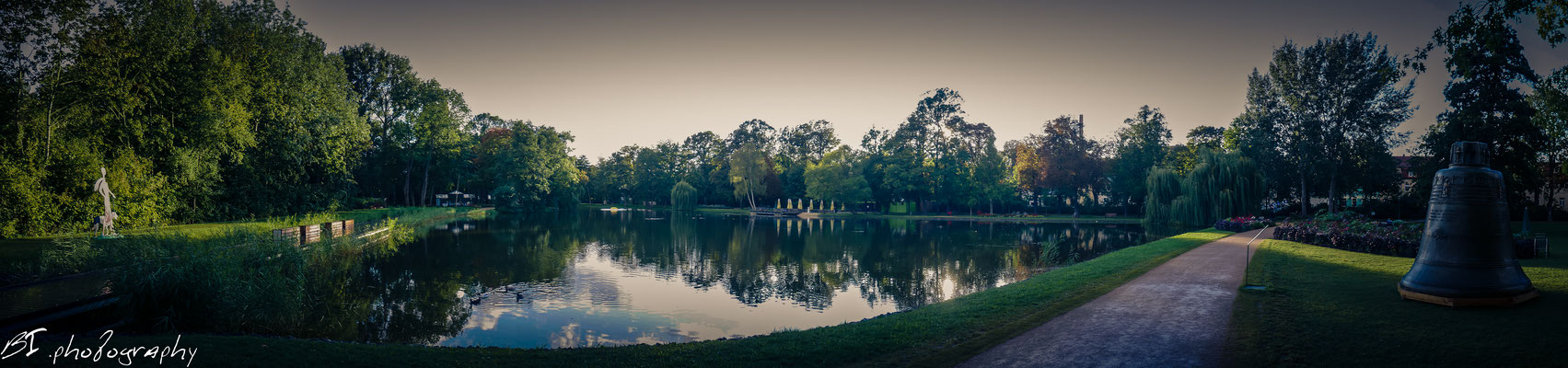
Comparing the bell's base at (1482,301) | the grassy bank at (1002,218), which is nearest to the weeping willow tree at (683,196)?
the grassy bank at (1002,218)

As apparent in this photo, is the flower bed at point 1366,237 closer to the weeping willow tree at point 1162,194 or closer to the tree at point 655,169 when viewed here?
the weeping willow tree at point 1162,194

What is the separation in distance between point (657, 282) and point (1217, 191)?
1356 inches

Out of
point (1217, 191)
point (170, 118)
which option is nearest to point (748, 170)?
point (1217, 191)

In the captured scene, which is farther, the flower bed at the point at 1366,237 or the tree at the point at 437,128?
the tree at the point at 437,128

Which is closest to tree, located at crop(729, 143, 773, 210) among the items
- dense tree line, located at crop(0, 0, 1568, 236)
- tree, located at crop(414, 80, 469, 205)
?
dense tree line, located at crop(0, 0, 1568, 236)

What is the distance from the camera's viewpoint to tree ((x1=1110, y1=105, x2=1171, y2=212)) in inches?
2144

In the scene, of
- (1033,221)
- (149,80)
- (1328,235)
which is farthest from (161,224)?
(1033,221)

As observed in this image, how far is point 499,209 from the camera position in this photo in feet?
212

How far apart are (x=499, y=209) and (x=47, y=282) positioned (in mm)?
54782

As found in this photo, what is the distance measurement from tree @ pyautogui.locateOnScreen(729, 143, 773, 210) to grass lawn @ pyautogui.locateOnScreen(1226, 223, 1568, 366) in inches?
2263

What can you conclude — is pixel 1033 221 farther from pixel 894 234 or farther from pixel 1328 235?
pixel 1328 235

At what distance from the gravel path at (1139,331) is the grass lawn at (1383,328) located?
354 millimetres

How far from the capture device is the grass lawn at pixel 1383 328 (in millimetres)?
6340

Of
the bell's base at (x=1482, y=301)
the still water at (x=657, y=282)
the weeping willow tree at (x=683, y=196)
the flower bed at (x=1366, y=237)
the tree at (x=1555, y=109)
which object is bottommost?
the still water at (x=657, y=282)
